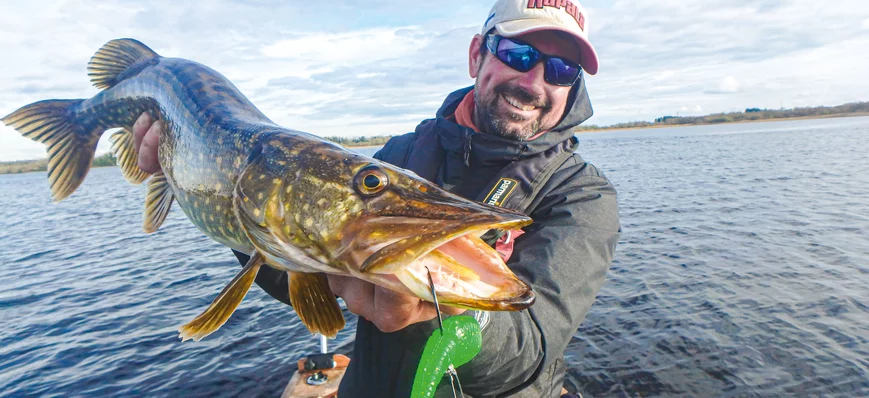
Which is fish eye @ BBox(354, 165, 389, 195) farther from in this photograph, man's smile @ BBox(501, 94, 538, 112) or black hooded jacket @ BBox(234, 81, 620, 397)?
man's smile @ BBox(501, 94, 538, 112)

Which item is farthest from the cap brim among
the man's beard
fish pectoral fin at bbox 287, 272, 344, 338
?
fish pectoral fin at bbox 287, 272, 344, 338

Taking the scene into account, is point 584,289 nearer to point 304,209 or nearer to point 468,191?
point 468,191

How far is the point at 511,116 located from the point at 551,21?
55 cm

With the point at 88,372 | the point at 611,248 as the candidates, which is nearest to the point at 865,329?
the point at 611,248

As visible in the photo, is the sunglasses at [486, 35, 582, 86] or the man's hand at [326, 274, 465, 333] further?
the sunglasses at [486, 35, 582, 86]

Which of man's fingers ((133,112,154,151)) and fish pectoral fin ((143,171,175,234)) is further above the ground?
man's fingers ((133,112,154,151))

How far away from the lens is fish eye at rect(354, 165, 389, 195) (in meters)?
1.51

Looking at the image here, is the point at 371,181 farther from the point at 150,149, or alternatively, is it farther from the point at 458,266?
the point at 150,149

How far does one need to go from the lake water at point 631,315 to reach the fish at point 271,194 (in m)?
3.97

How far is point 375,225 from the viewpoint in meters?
A: 1.40

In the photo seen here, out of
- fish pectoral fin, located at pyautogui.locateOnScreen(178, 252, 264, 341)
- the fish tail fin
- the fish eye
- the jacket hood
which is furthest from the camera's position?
the fish tail fin

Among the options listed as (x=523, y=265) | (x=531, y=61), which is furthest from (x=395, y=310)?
(x=531, y=61)

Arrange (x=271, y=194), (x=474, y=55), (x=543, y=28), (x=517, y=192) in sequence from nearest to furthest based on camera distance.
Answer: (x=271, y=194) < (x=517, y=192) < (x=543, y=28) < (x=474, y=55)

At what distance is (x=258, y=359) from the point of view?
6.64 metres
